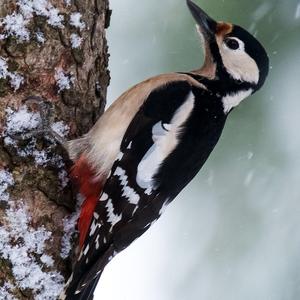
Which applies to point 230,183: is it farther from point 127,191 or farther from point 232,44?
point 127,191

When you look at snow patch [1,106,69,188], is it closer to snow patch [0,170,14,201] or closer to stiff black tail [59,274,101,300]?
snow patch [0,170,14,201]

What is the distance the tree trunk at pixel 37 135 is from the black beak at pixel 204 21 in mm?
624

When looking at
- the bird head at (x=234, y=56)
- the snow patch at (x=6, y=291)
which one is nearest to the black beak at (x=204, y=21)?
the bird head at (x=234, y=56)

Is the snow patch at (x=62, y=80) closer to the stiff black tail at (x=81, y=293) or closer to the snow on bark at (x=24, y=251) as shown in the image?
the snow on bark at (x=24, y=251)

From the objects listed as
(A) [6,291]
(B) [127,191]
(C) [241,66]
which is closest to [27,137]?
(B) [127,191]

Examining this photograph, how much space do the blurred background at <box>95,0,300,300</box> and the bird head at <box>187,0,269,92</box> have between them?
73 cm

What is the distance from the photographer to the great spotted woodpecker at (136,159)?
11.0ft

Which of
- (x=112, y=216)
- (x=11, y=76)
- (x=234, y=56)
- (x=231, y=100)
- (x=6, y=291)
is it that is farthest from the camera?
(x=234, y=56)

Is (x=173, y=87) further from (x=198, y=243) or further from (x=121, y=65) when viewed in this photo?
(x=198, y=243)

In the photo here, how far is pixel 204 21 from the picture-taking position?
158 inches

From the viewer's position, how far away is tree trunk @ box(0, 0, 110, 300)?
320 cm

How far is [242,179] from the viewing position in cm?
500

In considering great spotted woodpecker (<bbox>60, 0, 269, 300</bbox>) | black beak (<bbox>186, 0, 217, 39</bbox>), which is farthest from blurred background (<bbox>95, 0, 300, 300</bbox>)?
great spotted woodpecker (<bbox>60, 0, 269, 300</bbox>)

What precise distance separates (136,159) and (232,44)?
0.75 meters
